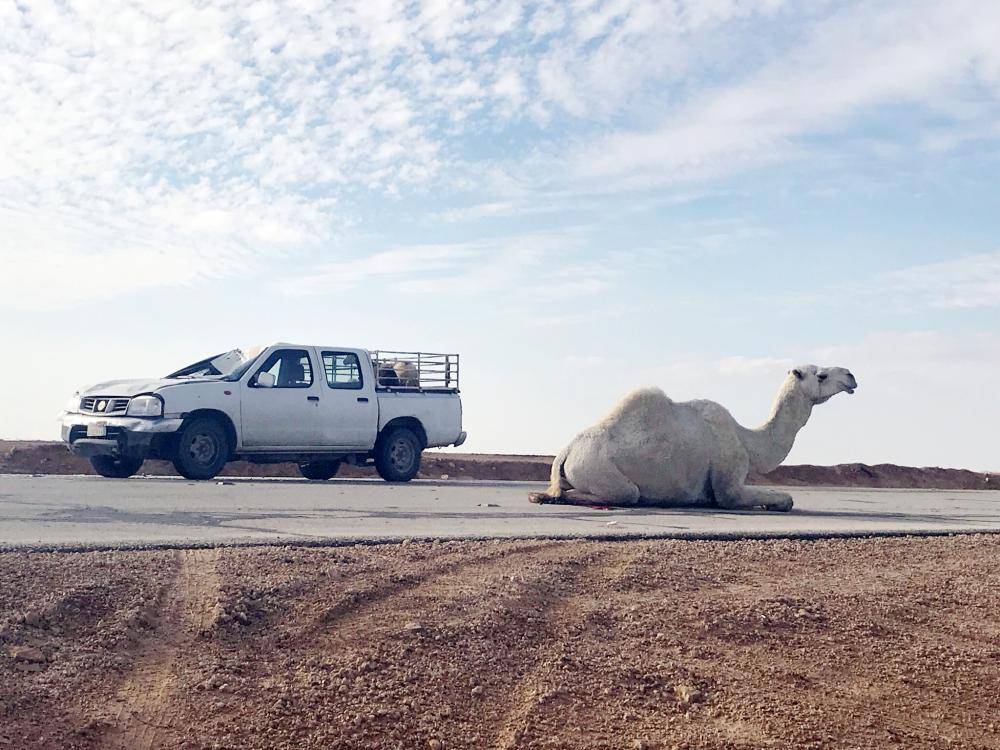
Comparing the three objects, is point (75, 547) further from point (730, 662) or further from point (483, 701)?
point (730, 662)

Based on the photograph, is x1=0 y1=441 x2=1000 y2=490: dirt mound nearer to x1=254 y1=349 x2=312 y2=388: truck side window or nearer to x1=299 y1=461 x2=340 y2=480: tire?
x1=299 y1=461 x2=340 y2=480: tire

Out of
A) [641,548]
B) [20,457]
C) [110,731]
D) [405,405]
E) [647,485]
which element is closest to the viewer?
[110,731]

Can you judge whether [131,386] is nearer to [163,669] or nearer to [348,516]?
[348,516]

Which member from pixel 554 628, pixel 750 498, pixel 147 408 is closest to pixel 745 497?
pixel 750 498

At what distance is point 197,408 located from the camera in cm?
1872

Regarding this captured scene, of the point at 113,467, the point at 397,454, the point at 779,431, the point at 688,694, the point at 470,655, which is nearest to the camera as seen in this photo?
the point at 688,694

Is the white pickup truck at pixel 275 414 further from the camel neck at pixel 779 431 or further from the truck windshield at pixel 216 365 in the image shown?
the camel neck at pixel 779 431

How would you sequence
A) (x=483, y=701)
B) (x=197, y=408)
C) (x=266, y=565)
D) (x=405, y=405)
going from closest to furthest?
(x=483, y=701) < (x=266, y=565) < (x=197, y=408) < (x=405, y=405)

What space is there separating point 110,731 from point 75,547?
318 centimetres

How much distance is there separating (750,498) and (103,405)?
393 inches

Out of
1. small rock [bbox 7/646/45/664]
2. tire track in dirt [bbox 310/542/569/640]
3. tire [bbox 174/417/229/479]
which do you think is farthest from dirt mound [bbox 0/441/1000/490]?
small rock [bbox 7/646/45/664]

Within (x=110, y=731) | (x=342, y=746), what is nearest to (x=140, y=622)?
(x=110, y=731)

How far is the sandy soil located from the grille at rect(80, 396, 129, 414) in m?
10.7

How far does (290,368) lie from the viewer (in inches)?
790
